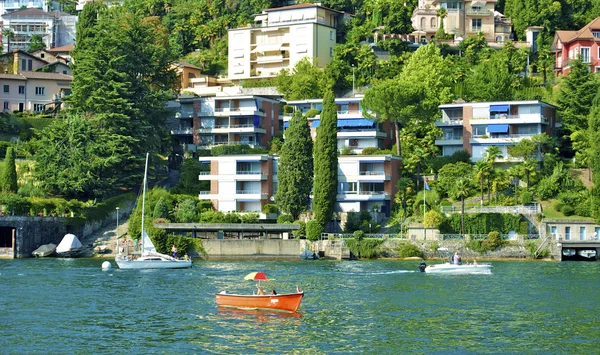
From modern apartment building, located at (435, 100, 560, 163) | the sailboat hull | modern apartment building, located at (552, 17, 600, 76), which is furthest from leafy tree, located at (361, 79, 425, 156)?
the sailboat hull

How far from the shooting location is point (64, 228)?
118 meters

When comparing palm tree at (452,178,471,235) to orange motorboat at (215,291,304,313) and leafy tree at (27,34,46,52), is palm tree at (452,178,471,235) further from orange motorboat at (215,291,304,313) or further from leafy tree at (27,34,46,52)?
leafy tree at (27,34,46,52)

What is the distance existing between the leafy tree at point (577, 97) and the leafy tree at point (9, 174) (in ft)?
207

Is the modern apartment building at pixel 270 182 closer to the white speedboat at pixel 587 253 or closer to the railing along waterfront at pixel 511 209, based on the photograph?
the railing along waterfront at pixel 511 209

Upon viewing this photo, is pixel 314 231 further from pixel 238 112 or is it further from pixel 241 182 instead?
pixel 238 112

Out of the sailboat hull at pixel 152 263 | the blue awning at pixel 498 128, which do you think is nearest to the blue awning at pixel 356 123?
the blue awning at pixel 498 128

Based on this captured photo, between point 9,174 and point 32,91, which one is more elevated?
point 32,91

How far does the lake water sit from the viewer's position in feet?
188

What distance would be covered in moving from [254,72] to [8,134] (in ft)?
126

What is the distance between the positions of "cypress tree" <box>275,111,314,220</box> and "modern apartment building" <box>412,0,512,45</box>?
51.3 meters

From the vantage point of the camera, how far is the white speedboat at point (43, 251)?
114 meters

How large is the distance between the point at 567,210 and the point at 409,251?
17158mm

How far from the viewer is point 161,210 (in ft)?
384

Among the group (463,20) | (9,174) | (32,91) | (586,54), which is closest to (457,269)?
(9,174)
